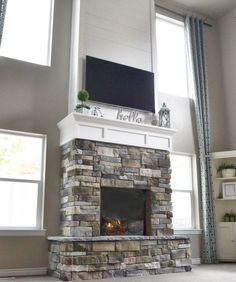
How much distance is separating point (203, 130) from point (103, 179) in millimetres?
3097

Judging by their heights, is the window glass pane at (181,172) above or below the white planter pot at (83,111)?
below

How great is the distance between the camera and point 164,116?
7.13 metres

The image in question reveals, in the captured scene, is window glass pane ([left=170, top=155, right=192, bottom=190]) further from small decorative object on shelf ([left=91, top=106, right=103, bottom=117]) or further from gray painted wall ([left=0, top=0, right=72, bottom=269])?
gray painted wall ([left=0, top=0, right=72, bottom=269])

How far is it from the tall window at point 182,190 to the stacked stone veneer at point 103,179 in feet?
3.22

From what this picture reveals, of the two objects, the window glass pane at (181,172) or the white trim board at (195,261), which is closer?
the white trim board at (195,261)

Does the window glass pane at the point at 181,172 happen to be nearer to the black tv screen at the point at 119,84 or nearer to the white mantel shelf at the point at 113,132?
the white mantel shelf at the point at 113,132

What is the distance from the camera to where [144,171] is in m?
6.44

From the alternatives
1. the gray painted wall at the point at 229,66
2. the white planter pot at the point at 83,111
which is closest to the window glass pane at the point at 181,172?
the gray painted wall at the point at 229,66

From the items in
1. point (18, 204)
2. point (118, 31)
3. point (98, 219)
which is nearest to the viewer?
point (98, 219)

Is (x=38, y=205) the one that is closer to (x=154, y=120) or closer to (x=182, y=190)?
(x=154, y=120)

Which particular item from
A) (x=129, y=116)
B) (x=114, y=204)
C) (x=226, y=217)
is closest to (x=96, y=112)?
(x=129, y=116)

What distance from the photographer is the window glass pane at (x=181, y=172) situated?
768 centimetres

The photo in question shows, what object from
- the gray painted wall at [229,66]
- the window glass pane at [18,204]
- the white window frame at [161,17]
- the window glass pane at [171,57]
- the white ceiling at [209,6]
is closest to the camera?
the window glass pane at [18,204]

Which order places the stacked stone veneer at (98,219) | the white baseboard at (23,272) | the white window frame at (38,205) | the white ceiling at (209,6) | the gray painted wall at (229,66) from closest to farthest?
the stacked stone veneer at (98,219) < the white baseboard at (23,272) < the white window frame at (38,205) < the gray painted wall at (229,66) < the white ceiling at (209,6)
